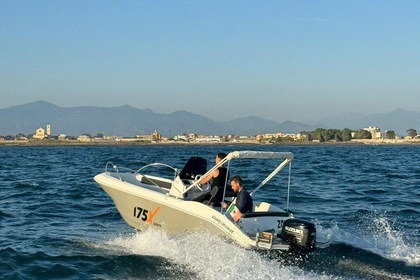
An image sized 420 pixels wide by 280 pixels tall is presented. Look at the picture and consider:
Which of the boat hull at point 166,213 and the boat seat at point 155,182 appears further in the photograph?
the boat seat at point 155,182

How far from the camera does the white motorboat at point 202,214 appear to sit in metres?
10.3

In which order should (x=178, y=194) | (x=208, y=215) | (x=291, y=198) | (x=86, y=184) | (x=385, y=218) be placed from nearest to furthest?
(x=208, y=215) < (x=178, y=194) < (x=385, y=218) < (x=291, y=198) < (x=86, y=184)

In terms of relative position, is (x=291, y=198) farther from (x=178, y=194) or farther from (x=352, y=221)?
(x=178, y=194)

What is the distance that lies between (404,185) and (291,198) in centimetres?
804

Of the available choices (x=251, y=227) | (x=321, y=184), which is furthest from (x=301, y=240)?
(x=321, y=184)

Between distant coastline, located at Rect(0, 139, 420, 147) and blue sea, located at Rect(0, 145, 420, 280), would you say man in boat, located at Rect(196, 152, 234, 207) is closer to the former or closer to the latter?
blue sea, located at Rect(0, 145, 420, 280)

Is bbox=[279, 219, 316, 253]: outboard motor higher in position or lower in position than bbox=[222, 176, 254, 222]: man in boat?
lower

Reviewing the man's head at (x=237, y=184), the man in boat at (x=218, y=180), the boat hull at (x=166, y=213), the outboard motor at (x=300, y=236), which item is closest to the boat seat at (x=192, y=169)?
the boat hull at (x=166, y=213)

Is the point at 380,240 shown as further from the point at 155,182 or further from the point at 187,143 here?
the point at 187,143

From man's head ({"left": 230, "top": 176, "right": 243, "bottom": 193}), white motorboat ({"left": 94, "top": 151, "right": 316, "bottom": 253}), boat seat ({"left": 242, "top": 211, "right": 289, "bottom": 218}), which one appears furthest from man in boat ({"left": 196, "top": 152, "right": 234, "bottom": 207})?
boat seat ({"left": 242, "top": 211, "right": 289, "bottom": 218})

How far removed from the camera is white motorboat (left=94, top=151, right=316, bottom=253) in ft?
33.9

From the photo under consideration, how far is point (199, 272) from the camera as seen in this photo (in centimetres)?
979

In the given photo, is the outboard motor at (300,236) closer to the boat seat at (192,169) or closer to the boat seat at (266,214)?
the boat seat at (266,214)

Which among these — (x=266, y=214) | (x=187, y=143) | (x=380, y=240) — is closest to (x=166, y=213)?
(x=266, y=214)
